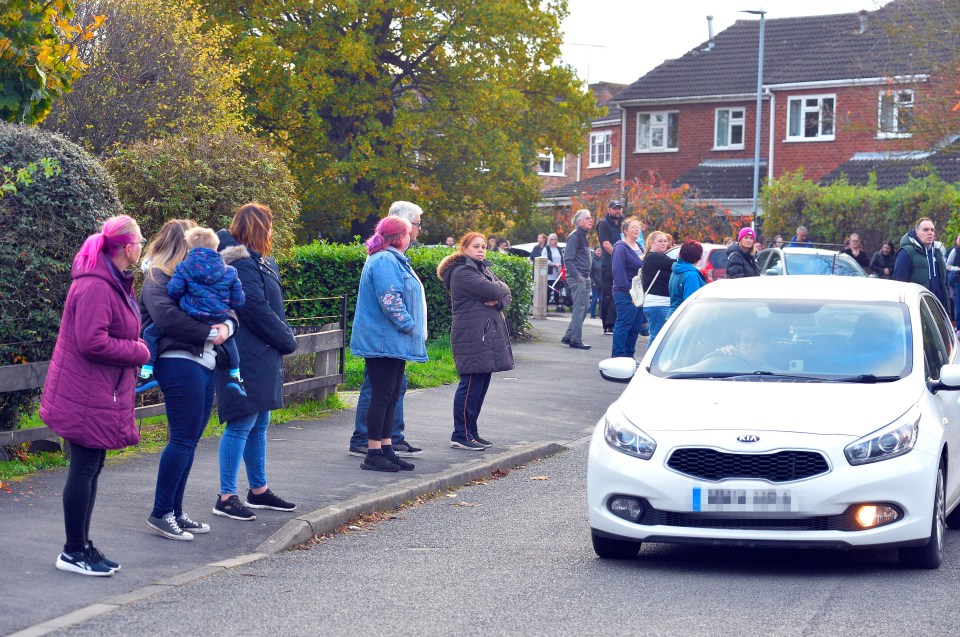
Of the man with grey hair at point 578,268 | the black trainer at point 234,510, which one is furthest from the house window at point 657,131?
the black trainer at point 234,510

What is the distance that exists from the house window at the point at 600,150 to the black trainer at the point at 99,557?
55.0m

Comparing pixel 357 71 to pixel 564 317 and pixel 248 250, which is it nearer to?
pixel 564 317

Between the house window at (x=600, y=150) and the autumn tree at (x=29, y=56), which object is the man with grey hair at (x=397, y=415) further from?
the house window at (x=600, y=150)

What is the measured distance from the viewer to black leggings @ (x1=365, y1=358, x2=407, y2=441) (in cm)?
1027

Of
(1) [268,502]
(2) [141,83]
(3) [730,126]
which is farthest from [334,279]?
(3) [730,126]

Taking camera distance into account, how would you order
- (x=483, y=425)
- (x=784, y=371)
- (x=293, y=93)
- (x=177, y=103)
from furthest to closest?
(x=293, y=93) → (x=177, y=103) → (x=483, y=425) → (x=784, y=371)

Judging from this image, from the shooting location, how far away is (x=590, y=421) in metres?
14.1

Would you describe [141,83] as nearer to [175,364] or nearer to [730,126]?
[175,364]

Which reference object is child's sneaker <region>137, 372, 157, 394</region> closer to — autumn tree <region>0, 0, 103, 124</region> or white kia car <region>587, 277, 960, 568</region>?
white kia car <region>587, 277, 960, 568</region>

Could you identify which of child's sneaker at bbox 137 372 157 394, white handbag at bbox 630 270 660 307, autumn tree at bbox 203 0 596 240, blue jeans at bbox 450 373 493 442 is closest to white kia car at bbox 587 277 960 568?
child's sneaker at bbox 137 372 157 394

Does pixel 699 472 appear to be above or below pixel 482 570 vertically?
above

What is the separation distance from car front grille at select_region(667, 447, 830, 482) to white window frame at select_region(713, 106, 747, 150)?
4140 cm

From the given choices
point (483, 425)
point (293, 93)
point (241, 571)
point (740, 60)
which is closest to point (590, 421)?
point (483, 425)

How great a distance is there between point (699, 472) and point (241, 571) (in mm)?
2460
